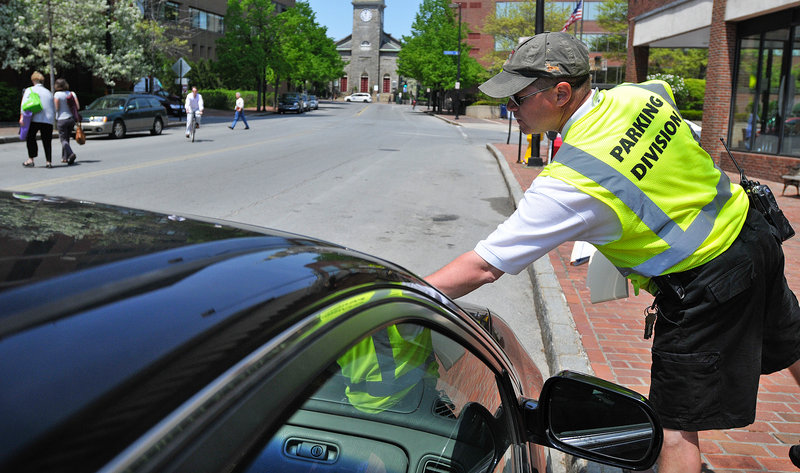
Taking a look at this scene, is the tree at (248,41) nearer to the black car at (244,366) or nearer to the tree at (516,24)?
the tree at (516,24)

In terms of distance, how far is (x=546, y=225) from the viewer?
7.86 ft

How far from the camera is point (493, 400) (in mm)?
2082

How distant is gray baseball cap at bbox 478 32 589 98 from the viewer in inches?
102

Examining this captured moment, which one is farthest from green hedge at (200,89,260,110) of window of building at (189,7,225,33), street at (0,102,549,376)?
street at (0,102,549,376)

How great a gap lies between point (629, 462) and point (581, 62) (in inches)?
56.2

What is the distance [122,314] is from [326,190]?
11.7 metres

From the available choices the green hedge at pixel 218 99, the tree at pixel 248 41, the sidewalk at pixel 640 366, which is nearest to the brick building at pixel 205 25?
the tree at pixel 248 41

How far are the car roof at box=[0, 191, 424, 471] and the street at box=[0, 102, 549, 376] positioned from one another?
3.88 m

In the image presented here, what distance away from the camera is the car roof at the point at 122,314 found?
0.82 metres

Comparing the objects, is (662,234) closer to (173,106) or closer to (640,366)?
(640,366)

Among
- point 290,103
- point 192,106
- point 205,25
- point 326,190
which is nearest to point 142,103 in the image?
point 192,106

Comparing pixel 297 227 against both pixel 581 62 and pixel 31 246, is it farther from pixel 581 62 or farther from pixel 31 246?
pixel 31 246

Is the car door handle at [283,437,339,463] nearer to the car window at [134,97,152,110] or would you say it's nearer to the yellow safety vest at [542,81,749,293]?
the yellow safety vest at [542,81,749,293]

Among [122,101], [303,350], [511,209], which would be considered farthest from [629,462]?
[122,101]
